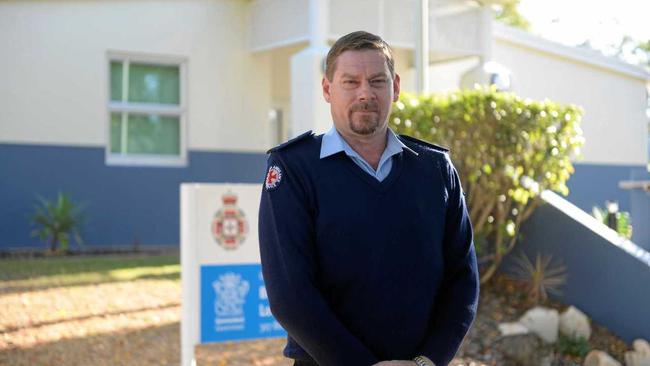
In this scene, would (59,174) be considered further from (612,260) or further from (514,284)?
(612,260)

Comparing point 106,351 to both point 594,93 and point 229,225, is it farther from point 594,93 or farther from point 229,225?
point 594,93

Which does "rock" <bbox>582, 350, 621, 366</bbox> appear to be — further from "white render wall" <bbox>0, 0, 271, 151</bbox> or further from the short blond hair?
"white render wall" <bbox>0, 0, 271, 151</bbox>

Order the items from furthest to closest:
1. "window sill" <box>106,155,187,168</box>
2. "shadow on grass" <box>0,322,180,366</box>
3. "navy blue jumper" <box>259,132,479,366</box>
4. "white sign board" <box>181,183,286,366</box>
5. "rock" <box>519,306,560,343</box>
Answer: "window sill" <box>106,155,187,168</box>, "rock" <box>519,306,560,343</box>, "shadow on grass" <box>0,322,180,366</box>, "white sign board" <box>181,183,286,366</box>, "navy blue jumper" <box>259,132,479,366</box>

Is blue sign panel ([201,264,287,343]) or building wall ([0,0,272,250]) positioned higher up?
building wall ([0,0,272,250])

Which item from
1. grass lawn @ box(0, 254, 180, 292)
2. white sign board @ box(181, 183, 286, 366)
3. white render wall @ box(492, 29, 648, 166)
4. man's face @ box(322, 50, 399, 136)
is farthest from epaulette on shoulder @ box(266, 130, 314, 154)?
white render wall @ box(492, 29, 648, 166)

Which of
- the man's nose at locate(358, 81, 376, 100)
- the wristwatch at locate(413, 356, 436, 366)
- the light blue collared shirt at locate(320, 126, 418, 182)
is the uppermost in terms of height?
the man's nose at locate(358, 81, 376, 100)

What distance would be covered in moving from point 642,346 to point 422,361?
5.17 metres

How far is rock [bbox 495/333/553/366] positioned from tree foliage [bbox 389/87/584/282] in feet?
3.28

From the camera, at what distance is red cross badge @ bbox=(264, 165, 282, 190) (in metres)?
2.54

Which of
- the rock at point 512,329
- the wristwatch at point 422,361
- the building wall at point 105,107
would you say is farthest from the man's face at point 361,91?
the building wall at point 105,107

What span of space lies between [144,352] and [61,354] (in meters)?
0.60

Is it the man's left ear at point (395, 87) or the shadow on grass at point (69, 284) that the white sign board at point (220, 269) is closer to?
the man's left ear at point (395, 87)

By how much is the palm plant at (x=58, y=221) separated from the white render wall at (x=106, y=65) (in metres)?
0.97

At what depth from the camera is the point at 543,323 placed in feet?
24.3
